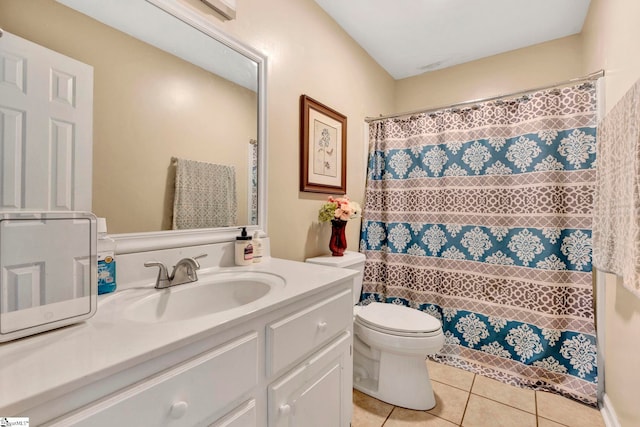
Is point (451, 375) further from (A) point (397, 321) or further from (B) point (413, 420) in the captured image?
(A) point (397, 321)

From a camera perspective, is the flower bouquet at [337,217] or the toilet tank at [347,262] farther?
the flower bouquet at [337,217]

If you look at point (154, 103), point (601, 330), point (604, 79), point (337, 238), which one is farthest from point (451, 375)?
point (154, 103)

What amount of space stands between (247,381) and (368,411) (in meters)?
1.11

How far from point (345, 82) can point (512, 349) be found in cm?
220

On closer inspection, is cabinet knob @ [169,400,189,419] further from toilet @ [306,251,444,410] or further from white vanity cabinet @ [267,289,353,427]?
toilet @ [306,251,444,410]

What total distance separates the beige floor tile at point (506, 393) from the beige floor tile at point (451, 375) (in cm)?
4

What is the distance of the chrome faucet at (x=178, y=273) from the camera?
99cm

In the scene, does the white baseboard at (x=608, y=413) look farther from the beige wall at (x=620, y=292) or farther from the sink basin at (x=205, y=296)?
the sink basin at (x=205, y=296)

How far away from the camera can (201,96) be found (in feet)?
4.05

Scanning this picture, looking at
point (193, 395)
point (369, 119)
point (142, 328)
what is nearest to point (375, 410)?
point (193, 395)

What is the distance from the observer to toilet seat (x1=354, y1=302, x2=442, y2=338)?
4.94ft

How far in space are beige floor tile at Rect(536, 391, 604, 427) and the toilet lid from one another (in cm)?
73

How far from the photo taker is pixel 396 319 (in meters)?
1.65

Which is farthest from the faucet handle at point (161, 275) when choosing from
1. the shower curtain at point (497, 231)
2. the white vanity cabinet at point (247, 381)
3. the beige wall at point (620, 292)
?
the beige wall at point (620, 292)
